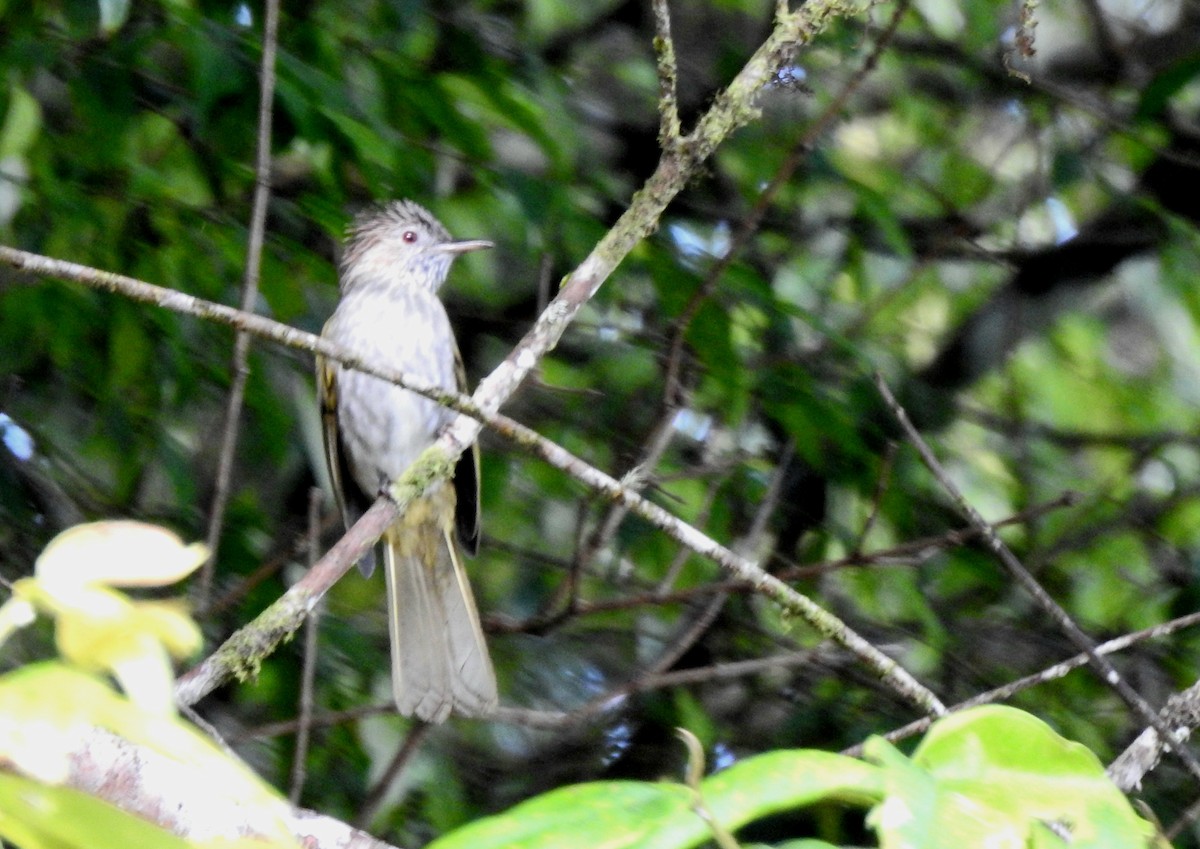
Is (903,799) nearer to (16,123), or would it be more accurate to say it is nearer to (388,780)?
(388,780)

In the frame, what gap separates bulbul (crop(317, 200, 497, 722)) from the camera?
4.62 metres

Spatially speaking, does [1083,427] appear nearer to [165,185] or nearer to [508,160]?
[508,160]

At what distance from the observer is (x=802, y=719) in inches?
205

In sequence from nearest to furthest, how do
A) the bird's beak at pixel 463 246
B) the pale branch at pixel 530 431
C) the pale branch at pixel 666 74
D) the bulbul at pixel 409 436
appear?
the pale branch at pixel 530 431, the pale branch at pixel 666 74, the bulbul at pixel 409 436, the bird's beak at pixel 463 246

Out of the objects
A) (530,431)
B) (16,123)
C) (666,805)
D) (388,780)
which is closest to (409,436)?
(388,780)

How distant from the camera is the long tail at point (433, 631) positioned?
4289mm

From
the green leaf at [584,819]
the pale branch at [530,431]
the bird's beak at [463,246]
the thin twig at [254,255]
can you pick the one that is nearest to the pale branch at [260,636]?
the pale branch at [530,431]

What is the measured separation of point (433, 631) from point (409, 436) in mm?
1246

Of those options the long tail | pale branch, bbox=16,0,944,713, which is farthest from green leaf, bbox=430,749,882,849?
the long tail

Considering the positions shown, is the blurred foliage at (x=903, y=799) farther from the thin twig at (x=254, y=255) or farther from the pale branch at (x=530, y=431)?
the thin twig at (x=254, y=255)

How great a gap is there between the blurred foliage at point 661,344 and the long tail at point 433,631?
191 millimetres

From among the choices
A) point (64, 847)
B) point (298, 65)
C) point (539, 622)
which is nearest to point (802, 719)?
point (539, 622)

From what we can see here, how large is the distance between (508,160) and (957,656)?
8.70ft

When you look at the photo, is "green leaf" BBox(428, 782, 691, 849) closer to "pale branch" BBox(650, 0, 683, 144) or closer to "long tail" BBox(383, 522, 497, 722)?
"pale branch" BBox(650, 0, 683, 144)
